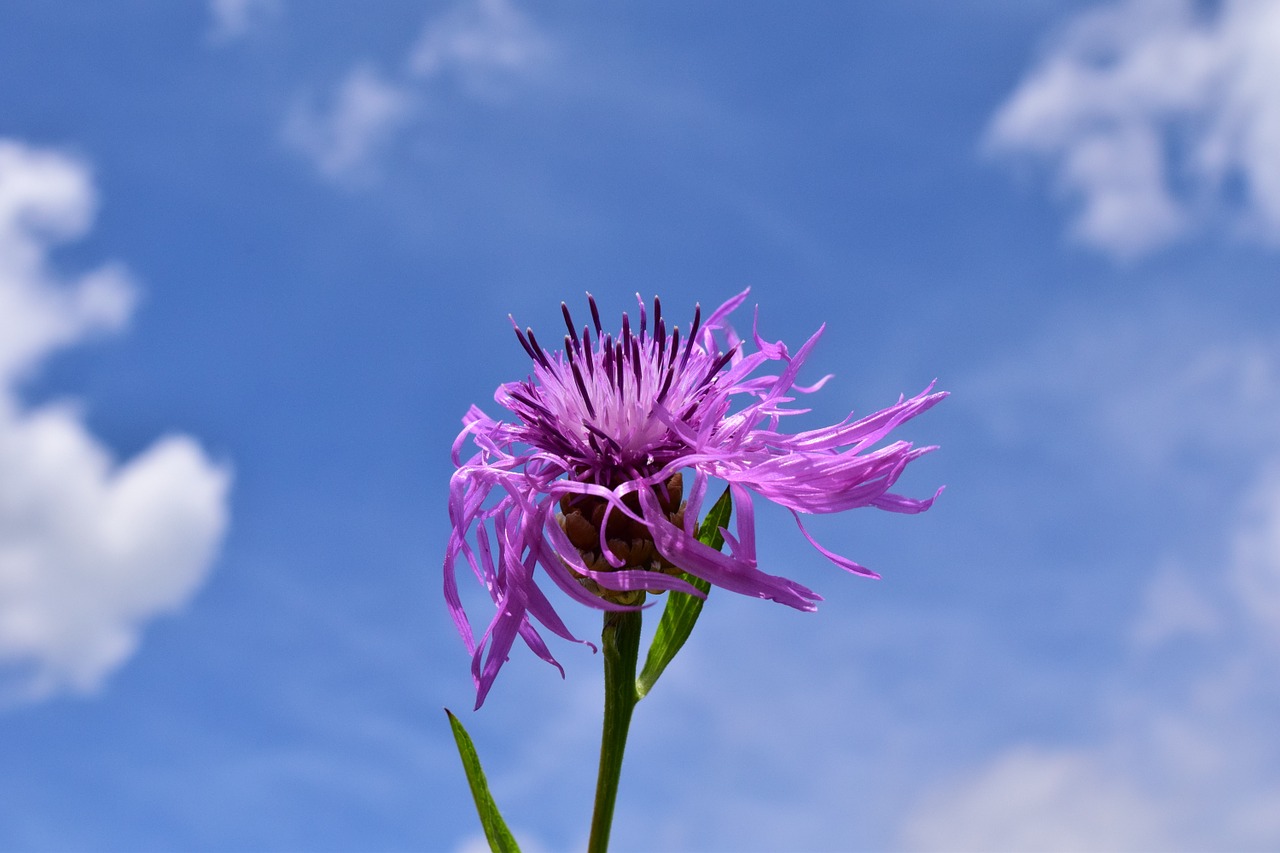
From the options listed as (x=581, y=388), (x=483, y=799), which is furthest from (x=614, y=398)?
(x=483, y=799)

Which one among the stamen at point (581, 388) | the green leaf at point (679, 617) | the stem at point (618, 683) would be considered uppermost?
the stamen at point (581, 388)

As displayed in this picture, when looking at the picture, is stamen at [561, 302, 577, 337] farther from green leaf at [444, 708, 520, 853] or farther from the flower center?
green leaf at [444, 708, 520, 853]

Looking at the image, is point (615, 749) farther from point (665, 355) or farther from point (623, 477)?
point (665, 355)

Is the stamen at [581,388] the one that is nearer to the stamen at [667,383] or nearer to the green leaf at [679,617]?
the stamen at [667,383]

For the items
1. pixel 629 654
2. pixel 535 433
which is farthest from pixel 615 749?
pixel 535 433

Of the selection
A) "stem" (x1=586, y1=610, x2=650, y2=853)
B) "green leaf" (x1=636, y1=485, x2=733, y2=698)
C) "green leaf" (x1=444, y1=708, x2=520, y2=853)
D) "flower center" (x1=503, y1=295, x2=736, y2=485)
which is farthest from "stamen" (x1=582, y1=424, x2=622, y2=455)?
"green leaf" (x1=444, y1=708, x2=520, y2=853)

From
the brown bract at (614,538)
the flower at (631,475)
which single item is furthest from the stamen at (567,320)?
the brown bract at (614,538)

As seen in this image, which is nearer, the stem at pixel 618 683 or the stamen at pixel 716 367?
the stem at pixel 618 683

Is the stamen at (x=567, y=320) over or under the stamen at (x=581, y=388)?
over
